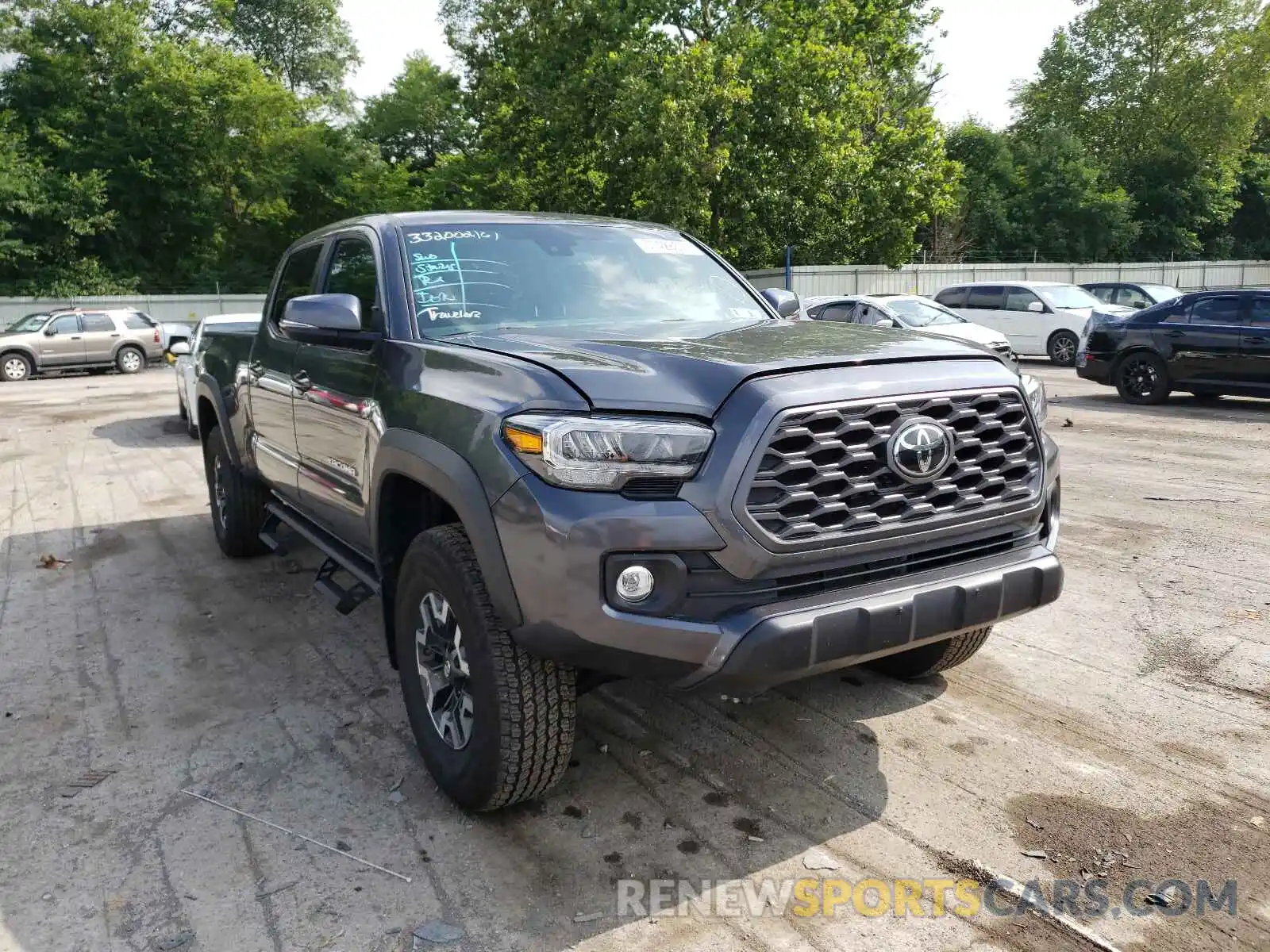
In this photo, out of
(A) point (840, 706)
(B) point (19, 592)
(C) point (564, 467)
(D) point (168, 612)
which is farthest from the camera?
(B) point (19, 592)

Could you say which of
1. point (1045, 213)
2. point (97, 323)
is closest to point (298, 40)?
point (97, 323)

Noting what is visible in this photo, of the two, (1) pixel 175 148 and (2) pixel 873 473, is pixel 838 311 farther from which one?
(1) pixel 175 148

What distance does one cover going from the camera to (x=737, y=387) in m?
2.78

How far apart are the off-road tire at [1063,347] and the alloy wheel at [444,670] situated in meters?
18.4

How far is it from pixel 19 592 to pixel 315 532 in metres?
2.46

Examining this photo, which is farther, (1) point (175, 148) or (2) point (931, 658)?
(1) point (175, 148)

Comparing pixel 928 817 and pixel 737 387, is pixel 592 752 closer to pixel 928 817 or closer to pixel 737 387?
pixel 928 817

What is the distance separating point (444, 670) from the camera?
3.31m

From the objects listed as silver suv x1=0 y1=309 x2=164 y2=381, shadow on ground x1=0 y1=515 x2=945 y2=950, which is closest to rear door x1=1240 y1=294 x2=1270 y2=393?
shadow on ground x1=0 y1=515 x2=945 y2=950

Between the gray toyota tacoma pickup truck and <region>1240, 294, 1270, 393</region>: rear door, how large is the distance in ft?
34.0

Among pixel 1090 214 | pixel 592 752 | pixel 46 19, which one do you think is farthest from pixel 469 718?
pixel 46 19

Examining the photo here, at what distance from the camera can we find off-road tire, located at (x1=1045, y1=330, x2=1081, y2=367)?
19266 mm

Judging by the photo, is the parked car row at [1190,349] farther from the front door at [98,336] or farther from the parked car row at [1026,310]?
the front door at [98,336]

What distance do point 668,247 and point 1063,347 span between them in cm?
1693
